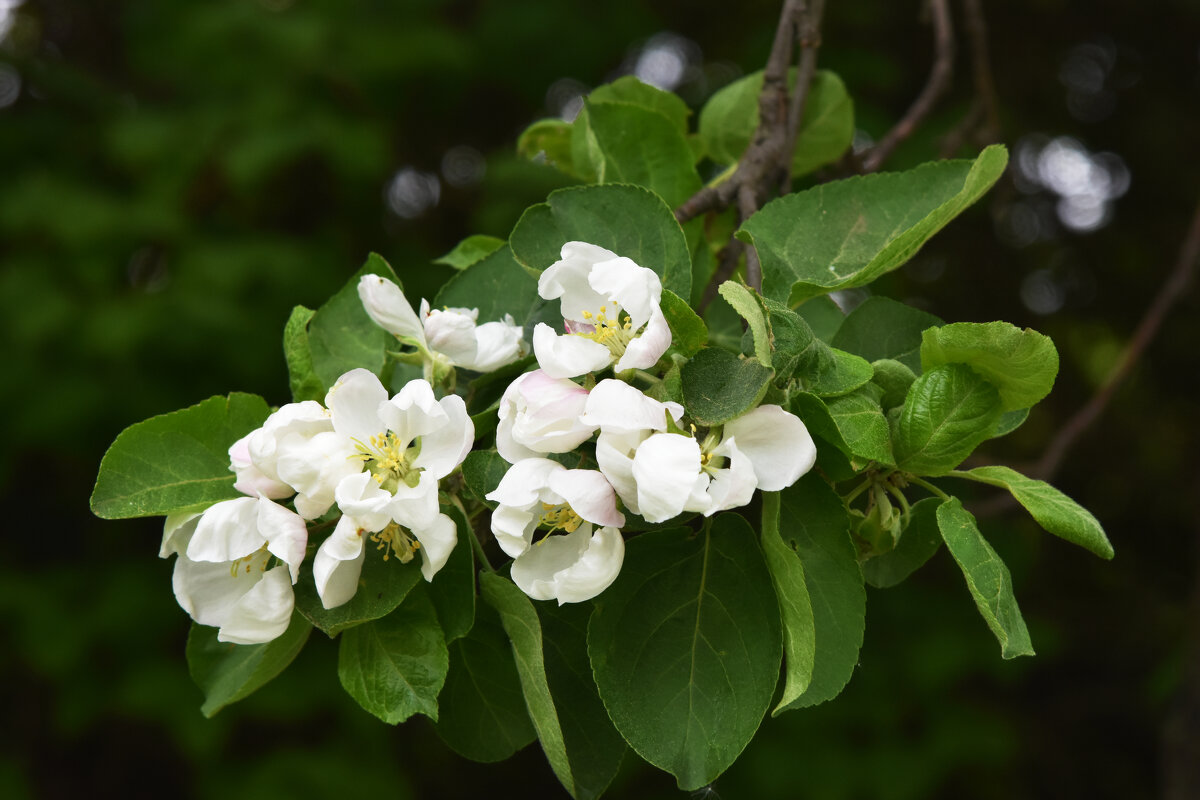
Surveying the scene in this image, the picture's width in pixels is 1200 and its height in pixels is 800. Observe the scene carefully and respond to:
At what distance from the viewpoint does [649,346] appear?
0.57 m

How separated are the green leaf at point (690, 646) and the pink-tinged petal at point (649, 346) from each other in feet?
0.40

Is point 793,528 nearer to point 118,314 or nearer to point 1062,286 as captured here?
point 118,314

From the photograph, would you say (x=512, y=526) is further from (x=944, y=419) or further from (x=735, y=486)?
(x=944, y=419)

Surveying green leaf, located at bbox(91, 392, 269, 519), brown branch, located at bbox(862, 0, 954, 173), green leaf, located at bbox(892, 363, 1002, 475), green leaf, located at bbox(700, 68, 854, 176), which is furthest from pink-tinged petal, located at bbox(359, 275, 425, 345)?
brown branch, located at bbox(862, 0, 954, 173)

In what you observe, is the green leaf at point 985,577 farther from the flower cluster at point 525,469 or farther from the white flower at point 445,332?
the white flower at point 445,332

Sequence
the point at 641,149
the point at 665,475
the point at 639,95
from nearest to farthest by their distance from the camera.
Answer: the point at 665,475, the point at 641,149, the point at 639,95

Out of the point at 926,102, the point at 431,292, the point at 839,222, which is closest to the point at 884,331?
the point at 839,222

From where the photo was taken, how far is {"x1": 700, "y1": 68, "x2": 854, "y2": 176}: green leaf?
1.00 meters

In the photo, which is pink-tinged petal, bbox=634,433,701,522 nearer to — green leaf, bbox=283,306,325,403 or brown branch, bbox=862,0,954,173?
green leaf, bbox=283,306,325,403

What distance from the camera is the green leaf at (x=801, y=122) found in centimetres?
100

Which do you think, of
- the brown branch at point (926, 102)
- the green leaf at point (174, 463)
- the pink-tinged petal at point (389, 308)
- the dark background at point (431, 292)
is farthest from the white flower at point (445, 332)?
the dark background at point (431, 292)

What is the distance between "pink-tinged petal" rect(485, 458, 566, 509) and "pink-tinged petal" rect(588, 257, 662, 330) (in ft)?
0.33

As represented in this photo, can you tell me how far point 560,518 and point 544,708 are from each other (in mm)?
112

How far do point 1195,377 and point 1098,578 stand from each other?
2.31 ft
